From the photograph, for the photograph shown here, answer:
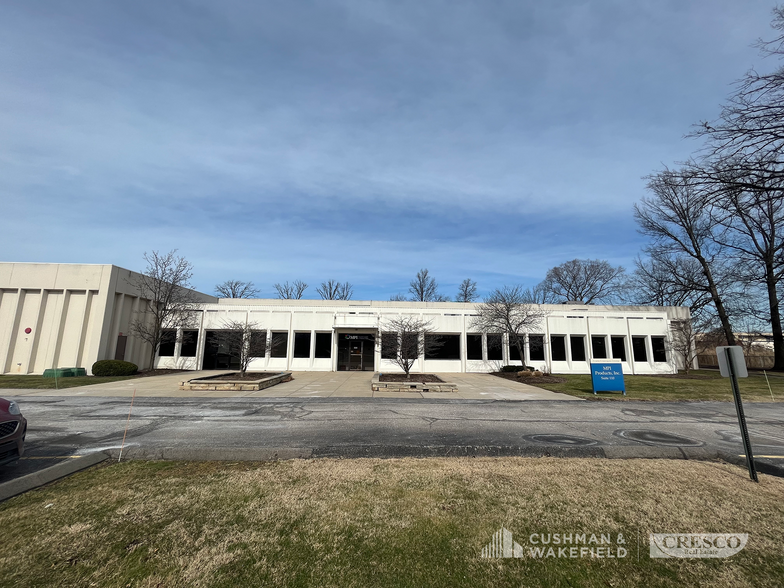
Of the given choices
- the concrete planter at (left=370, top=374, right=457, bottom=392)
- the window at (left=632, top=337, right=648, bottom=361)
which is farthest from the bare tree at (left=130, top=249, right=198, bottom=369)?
the window at (left=632, top=337, right=648, bottom=361)

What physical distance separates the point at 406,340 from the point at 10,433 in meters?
16.7

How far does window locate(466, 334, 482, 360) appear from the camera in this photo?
2817 centimetres

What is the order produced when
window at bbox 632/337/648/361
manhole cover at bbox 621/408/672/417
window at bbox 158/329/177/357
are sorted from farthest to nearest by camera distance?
window at bbox 632/337/648/361 → window at bbox 158/329/177/357 → manhole cover at bbox 621/408/672/417

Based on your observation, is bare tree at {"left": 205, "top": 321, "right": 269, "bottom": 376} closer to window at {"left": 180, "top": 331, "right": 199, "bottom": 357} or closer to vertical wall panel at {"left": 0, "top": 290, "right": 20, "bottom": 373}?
window at {"left": 180, "top": 331, "right": 199, "bottom": 357}

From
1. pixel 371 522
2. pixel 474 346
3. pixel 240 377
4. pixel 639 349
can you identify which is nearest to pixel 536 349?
pixel 474 346

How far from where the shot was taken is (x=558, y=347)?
28.5 metres

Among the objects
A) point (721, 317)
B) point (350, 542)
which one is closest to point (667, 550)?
point (350, 542)

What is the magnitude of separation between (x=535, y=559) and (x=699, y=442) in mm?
6986

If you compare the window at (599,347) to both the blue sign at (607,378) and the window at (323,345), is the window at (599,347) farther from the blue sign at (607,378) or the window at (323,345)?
the window at (323,345)

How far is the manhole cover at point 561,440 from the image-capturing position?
731cm

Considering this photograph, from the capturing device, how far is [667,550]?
338 centimetres

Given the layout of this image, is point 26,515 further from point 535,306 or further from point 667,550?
point 535,306

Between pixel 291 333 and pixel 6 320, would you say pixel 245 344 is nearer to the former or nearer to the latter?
pixel 291 333

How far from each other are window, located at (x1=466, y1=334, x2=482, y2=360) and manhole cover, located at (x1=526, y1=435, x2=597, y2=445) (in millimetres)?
20406
